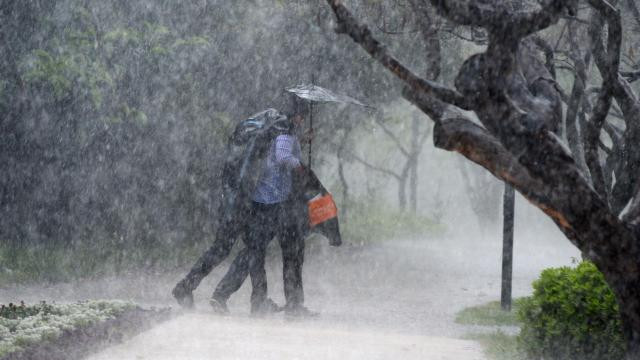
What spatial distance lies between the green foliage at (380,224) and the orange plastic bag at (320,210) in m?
11.8

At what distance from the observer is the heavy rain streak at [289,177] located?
588 cm

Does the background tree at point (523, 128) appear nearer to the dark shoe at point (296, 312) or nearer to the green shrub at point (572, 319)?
the green shrub at point (572, 319)


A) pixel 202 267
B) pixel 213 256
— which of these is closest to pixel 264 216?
pixel 213 256

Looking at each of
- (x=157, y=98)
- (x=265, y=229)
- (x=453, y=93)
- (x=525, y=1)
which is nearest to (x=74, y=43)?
(x=157, y=98)

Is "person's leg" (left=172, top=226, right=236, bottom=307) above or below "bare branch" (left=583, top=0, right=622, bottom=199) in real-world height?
below

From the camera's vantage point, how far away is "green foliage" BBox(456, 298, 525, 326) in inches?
408

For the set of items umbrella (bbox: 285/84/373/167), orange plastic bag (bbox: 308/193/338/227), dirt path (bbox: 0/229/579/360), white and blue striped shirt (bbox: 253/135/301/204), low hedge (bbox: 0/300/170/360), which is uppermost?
umbrella (bbox: 285/84/373/167)

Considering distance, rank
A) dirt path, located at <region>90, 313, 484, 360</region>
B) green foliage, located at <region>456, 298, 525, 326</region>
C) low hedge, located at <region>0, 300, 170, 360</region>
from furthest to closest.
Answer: green foliage, located at <region>456, 298, 525, 326</region>, dirt path, located at <region>90, 313, 484, 360</region>, low hedge, located at <region>0, 300, 170, 360</region>

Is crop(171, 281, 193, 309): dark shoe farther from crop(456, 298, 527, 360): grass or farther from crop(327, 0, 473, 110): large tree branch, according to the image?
crop(327, 0, 473, 110): large tree branch

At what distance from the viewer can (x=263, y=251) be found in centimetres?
964

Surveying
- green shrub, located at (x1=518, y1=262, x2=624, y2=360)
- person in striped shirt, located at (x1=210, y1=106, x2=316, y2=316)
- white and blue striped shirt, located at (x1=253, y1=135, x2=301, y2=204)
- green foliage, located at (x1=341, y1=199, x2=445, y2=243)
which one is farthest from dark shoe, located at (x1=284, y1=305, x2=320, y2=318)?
green foliage, located at (x1=341, y1=199, x2=445, y2=243)

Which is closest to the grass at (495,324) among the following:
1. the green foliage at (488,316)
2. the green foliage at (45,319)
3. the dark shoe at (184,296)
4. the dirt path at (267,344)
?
the green foliage at (488,316)

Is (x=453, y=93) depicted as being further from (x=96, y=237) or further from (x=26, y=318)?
(x=96, y=237)

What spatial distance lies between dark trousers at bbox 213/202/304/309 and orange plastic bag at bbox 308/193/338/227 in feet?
0.61
